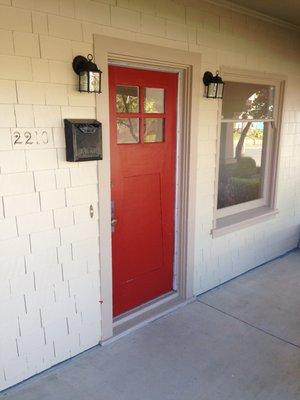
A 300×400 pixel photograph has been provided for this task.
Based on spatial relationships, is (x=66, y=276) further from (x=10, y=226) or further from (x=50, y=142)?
(x=50, y=142)

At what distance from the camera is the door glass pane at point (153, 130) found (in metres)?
2.94

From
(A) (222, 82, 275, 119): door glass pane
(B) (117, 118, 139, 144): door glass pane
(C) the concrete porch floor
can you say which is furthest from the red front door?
(A) (222, 82, 275, 119): door glass pane

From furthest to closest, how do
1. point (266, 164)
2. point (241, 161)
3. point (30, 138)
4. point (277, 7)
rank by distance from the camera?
point (266, 164) → point (241, 161) → point (277, 7) → point (30, 138)

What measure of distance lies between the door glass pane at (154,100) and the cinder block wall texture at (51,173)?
363 mm

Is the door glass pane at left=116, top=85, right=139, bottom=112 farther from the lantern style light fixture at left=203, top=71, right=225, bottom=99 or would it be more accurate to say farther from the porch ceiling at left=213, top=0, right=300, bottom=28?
the porch ceiling at left=213, top=0, right=300, bottom=28

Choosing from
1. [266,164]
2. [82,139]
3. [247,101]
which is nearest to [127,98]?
[82,139]

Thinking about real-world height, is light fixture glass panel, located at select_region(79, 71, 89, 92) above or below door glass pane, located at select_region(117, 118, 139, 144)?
above

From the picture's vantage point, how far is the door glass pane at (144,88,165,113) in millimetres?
2889

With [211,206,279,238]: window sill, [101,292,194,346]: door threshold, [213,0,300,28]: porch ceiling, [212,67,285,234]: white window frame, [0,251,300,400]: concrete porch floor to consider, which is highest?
[213,0,300,28]: porch ceiling

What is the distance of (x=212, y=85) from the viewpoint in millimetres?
3113

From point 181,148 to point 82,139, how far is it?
112 cm

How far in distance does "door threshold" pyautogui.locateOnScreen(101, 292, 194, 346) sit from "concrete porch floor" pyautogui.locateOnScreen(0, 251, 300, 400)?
5 centimetres

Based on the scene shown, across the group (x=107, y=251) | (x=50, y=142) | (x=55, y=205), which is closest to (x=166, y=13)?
(x=50, y=142)

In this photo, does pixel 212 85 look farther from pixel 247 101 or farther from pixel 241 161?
pixel 241 161
